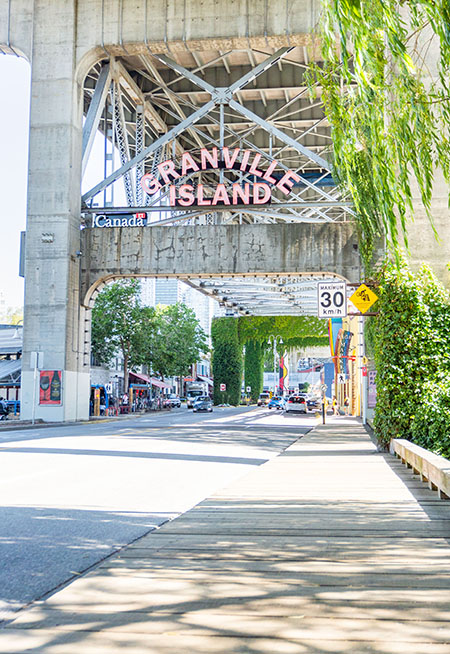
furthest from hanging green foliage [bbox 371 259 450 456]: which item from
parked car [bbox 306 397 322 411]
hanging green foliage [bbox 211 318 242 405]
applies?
hanging green foliage [bbox 211 318 242 405]

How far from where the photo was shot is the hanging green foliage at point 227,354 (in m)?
65.2

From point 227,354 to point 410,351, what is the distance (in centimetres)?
5057

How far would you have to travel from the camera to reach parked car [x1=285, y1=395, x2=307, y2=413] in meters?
56.1

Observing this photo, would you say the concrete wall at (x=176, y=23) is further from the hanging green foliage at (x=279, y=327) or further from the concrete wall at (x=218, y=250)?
the hanging green foliage at (x=279, y=327)

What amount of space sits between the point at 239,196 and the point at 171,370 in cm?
3988

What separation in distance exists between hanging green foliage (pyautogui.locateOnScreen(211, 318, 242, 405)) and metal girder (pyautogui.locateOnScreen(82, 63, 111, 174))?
32353 mm

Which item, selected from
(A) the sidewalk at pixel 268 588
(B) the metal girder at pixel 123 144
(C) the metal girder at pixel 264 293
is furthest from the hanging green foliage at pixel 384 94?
(C) the metal girder at pixel 264 293

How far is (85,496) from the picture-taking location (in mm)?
10141

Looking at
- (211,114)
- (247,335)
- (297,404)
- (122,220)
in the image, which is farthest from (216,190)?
(247,335)

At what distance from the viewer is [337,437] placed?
75.3 feet

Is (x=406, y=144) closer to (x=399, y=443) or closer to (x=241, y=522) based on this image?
(x=241, y=522)

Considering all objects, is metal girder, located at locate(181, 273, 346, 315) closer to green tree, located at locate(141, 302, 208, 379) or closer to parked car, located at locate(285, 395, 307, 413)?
parked car, located at locate(285, 395, 307, 413)

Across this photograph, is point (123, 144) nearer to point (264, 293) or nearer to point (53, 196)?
point (53, 196)

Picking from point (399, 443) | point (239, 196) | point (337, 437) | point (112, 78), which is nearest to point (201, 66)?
point (112, 78)
